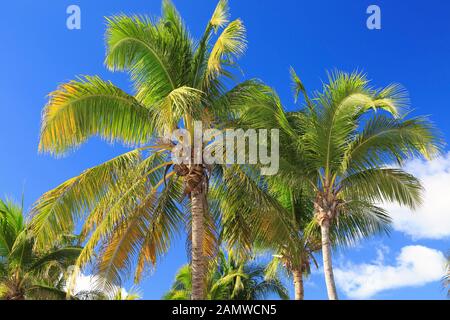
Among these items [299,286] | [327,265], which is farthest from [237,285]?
[327,265]

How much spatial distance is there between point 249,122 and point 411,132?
392cm

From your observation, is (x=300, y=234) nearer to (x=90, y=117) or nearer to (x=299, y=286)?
(x=299, y=286)

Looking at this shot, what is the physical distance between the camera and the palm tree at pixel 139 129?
465 inches

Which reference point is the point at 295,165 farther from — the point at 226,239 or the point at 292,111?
the point at 226,239

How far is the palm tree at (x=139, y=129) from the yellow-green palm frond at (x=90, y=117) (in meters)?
0.02

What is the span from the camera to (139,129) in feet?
42.0

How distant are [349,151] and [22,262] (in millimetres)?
11431

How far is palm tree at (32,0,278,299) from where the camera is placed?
1181cm

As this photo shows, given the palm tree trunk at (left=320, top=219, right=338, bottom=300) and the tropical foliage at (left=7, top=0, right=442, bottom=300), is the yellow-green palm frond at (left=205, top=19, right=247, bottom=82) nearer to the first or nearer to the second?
the tropical foliage at (left=7, top=0, right=442, bottom=300)

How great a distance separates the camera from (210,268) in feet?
46.3

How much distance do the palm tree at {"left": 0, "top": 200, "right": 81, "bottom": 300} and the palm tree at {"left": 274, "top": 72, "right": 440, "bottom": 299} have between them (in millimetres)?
9050

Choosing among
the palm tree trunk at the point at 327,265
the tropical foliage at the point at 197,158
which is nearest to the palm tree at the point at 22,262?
the tropical foliage at the point at 197,158

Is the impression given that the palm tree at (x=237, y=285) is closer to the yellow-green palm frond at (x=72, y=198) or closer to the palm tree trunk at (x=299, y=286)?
the palm tree trunk at (x=299, y=286)

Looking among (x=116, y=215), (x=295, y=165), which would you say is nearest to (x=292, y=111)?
(x=295, y=165)
